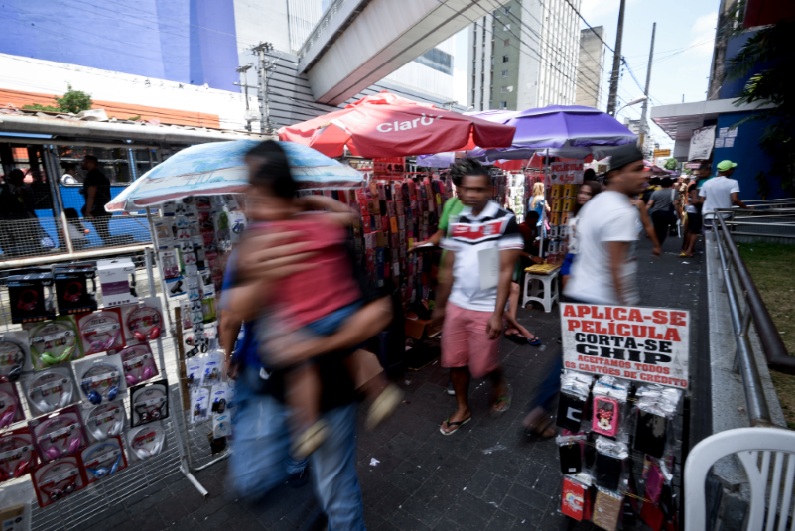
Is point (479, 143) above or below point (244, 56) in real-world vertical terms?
below

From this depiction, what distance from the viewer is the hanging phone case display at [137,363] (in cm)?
243

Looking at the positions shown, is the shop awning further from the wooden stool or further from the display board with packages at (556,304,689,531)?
the display board with packages at (556,304,689,531)

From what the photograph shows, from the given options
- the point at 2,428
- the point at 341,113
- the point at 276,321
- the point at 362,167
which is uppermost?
the point at 341,113

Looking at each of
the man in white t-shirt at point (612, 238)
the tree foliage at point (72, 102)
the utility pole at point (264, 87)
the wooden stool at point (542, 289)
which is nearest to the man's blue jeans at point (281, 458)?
the man in white t-shirt at point (612, 238)

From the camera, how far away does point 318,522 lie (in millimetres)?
2000

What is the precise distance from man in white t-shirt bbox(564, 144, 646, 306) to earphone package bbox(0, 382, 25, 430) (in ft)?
11.3

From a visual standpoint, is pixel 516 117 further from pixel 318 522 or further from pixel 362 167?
pixel 318 522

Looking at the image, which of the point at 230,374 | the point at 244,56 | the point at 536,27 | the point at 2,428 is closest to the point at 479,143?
the point at 230,374

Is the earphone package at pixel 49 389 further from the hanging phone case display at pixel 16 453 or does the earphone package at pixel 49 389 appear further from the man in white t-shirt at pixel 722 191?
the man in white t-shirt at pixel 722 191

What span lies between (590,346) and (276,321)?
5.37 feet

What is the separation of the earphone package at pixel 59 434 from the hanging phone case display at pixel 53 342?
1.08 ft

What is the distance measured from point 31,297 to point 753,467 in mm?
3290

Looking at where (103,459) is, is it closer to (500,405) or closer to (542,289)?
(500,405)

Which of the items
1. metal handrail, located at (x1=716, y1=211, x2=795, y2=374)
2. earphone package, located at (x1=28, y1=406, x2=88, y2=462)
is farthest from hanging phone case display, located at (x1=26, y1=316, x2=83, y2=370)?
metal handrail, located at (x1=716, y1=211, x2=795, y2=374)
